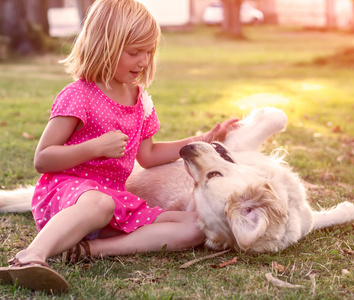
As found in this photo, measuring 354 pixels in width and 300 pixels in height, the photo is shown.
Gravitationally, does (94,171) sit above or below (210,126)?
above

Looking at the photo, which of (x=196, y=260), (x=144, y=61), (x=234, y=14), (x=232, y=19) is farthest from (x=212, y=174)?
(x=234, y=14)

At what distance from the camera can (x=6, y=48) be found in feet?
44.9

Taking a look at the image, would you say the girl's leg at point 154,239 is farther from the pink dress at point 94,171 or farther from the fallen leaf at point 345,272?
the fallen leaf at point 345,272

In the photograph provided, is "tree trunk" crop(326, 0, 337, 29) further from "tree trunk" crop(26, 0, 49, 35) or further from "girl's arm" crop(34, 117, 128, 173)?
"girl's arm" crop(34, 117, 128, 173)

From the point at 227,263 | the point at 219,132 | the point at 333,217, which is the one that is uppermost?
the point at 219,132

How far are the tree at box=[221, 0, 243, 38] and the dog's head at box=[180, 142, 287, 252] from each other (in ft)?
68.4

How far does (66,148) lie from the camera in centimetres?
283

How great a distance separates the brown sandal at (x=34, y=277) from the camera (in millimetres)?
2277

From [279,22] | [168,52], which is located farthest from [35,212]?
[279,22]

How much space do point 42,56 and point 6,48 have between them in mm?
1292

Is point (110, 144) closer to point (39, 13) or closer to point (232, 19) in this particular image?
point (39, 13)

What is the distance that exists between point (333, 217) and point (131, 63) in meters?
1.64

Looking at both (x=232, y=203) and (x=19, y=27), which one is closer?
(x=232, y=203)

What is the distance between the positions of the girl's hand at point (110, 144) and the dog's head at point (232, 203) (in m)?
0.36
